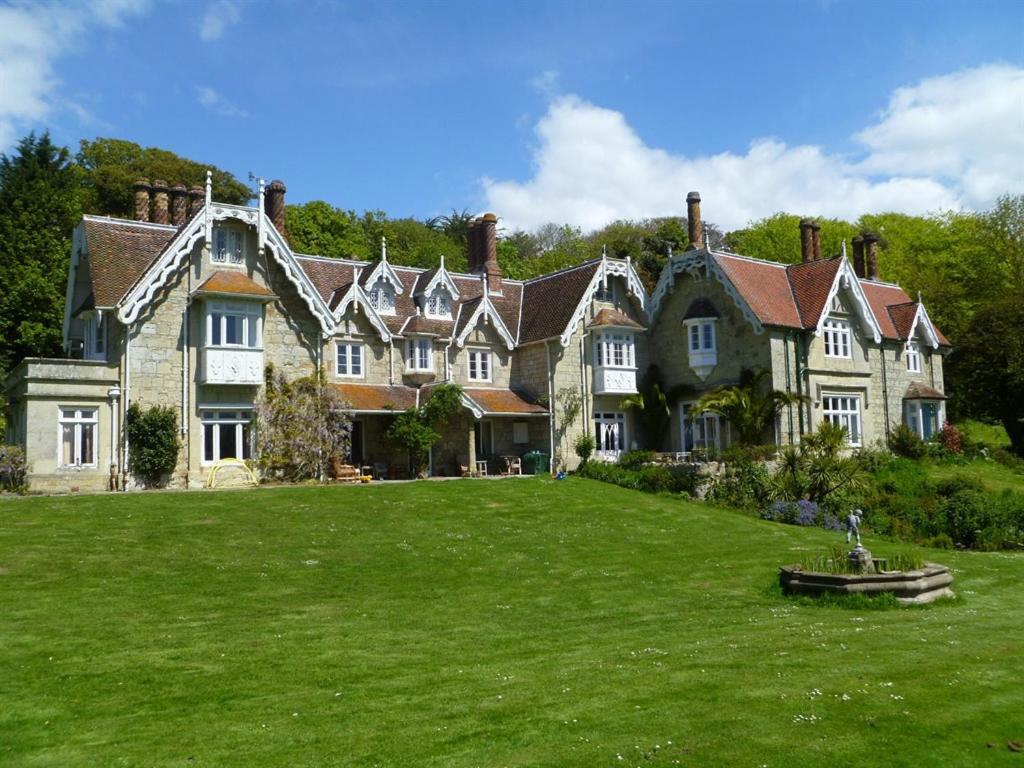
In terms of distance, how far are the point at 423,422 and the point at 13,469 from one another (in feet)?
42.6

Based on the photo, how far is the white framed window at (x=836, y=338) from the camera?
38.5 metres

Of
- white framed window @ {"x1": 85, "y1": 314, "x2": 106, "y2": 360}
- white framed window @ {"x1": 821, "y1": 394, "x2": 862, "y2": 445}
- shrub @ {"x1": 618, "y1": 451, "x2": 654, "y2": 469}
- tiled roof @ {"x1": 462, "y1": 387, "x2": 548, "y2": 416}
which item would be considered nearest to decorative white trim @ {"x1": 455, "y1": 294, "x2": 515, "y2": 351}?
tiled roof @ {"x1": 462, "y1": 387, "x2": 548, "y2": 416}

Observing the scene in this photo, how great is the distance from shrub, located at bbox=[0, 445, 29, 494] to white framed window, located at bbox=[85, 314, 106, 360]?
4.15 metres

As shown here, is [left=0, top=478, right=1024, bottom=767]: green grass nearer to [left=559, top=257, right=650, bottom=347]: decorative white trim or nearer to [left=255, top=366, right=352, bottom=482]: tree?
[left=255, top=366, right=352, bottom=482]: tree

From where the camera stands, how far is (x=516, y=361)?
38.9 metres

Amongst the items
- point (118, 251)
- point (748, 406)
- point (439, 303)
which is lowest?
point (748, 406)

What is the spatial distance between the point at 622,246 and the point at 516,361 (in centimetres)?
2497

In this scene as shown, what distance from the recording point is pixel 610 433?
3909 cm

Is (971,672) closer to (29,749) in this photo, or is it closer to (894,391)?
(29,749)

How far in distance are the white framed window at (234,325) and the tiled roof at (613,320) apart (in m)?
14.1

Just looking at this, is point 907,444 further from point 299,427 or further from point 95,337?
point 95,337

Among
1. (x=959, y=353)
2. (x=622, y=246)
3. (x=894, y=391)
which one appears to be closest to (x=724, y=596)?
(x=894, y=391)

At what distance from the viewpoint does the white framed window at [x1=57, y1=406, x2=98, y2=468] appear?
27.2 metres

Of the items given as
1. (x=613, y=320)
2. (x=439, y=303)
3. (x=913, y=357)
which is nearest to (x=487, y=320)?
(x=439, y=303)
